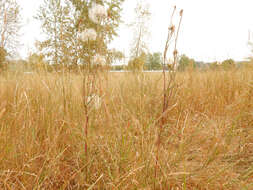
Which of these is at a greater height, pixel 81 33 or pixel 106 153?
pixel 81 33

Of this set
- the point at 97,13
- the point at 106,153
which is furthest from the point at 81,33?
the point at 106,153

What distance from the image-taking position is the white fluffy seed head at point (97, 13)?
2.59 ft

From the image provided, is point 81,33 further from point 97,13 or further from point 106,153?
point 106,153

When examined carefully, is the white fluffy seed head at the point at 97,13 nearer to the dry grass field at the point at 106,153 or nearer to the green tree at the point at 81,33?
the green tree at the point at 81,33

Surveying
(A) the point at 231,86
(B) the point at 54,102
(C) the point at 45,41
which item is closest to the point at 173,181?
(B) the point at 54,102

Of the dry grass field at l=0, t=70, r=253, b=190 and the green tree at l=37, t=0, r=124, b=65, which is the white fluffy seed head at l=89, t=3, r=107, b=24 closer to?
the green tree at l=37, t=0, r=124, b=65

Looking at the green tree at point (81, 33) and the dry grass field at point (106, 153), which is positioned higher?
the green tree at point (81, 33)

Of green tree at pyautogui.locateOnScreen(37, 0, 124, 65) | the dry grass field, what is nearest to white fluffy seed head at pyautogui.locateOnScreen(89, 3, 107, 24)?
green tree at pyautogui.locateOnScreen(37, 0, 124, 65)

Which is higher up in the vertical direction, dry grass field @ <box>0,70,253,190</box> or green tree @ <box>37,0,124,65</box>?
green tree @ <box>37,0,124,65</box>

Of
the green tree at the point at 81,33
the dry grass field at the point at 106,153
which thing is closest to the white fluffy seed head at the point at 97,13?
the green tree at the point at 81,33

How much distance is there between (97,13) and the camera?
81 cm

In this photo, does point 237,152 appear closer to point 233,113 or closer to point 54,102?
point 233,113

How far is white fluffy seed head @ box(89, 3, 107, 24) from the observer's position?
791mm

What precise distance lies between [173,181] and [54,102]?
89cm
